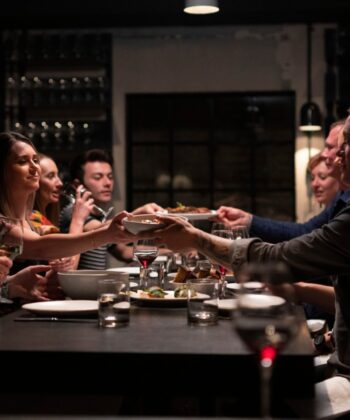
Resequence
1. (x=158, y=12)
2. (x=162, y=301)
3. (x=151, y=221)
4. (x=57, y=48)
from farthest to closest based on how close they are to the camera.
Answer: (x=57, y=48), (x=158, y=12), (x=151, y=221), (x=162, y=301)

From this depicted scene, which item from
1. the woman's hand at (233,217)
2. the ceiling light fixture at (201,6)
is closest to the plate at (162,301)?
the woman's hand at (233,217)

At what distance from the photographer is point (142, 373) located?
1.79 m

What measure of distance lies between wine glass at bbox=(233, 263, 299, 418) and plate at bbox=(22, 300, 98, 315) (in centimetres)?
107

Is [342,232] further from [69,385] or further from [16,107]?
[16,107]

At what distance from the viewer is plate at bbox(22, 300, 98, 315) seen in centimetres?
228

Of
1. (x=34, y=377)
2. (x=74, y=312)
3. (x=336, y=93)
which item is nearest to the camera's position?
(x=34, y=377)

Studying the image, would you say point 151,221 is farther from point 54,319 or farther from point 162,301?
point 54,319

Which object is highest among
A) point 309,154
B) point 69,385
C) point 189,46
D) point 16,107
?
point 189,46

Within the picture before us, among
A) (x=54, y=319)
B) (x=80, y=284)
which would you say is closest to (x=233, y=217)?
(x=80, y=284)

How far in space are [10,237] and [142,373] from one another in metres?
0.73

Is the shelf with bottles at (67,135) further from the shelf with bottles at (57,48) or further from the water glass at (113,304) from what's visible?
the water glass at (113,304)

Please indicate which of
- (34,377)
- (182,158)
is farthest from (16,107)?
(34,377)

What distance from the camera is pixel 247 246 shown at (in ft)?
8.31

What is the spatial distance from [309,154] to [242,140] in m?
0.71
